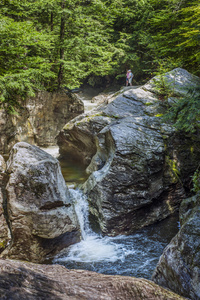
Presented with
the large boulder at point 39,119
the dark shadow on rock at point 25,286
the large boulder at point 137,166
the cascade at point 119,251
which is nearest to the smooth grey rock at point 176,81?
the large boulder at point 137,166

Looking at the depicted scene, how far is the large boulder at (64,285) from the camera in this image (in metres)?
2.45

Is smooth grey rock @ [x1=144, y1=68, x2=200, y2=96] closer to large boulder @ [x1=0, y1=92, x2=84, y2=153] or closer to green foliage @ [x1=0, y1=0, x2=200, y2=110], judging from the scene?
green foliage @ [x1=0, y1=0, x2=200, y2=110]

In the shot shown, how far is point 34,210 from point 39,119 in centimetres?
950

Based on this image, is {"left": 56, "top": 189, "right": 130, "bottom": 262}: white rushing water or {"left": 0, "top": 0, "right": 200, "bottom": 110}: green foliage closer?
{"left": 56, "top": 189, "right": 130, "bottom": 262}: white rushing water

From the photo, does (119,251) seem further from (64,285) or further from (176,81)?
(176,81)

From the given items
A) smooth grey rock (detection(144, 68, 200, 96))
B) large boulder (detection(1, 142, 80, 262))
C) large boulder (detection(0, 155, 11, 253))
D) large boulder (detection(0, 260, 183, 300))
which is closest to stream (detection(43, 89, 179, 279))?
large boulder (detection(1, 142, 80, 262))

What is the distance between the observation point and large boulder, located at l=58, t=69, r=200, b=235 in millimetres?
8039

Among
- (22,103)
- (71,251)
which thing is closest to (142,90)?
(22,103)

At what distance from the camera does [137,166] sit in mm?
8188

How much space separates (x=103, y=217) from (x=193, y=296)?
15.3ft

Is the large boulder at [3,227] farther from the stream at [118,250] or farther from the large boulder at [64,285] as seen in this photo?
the large boulder at [64,285]

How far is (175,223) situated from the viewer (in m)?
8.51

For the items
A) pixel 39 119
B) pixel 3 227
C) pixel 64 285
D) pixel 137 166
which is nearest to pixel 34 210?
pixel 3 227

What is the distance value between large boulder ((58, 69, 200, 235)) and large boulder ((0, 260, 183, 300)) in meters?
4.61
